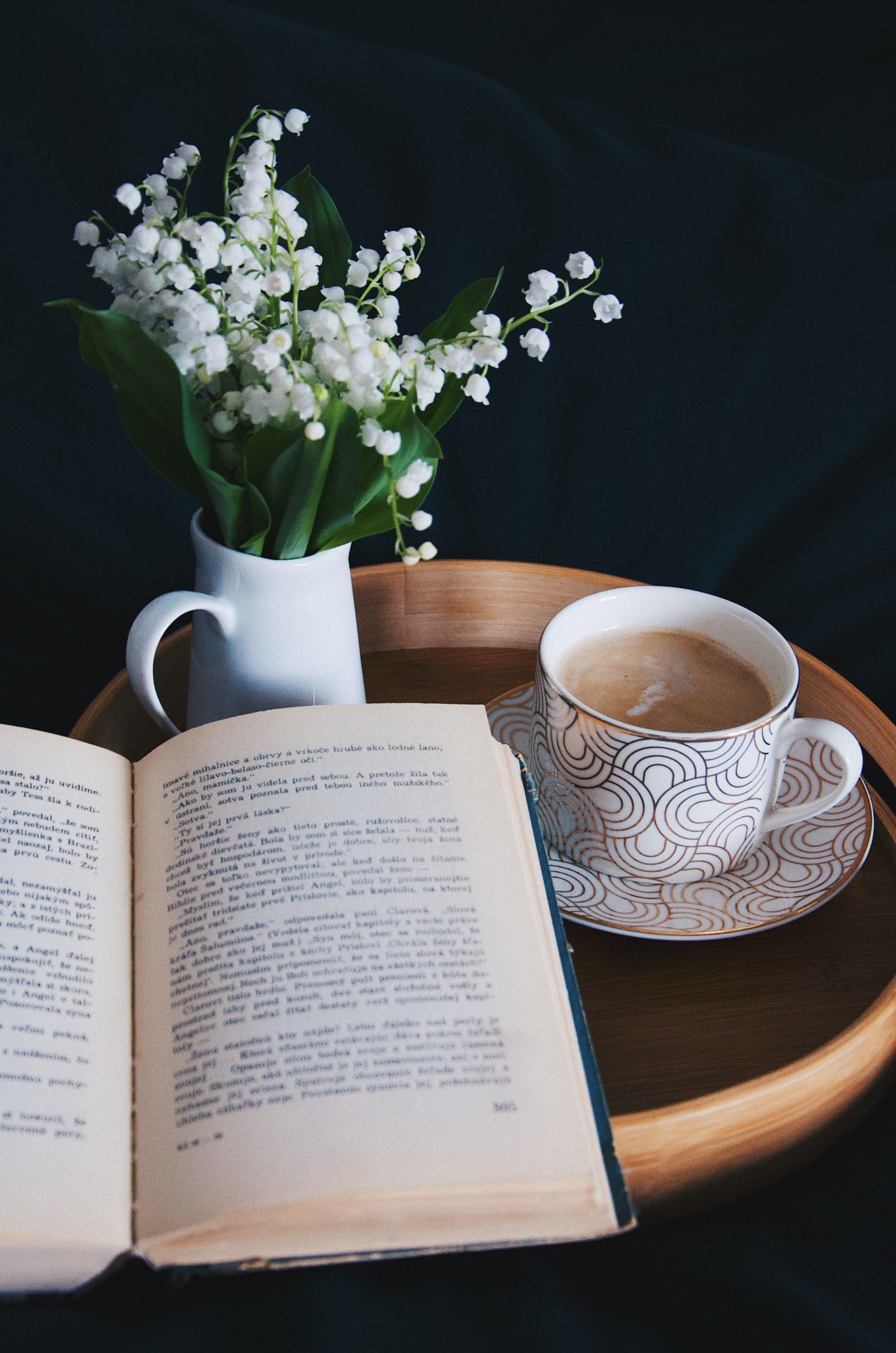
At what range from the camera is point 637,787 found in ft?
1.91

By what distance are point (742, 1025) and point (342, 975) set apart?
226 mm

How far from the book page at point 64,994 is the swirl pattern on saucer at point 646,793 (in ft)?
0.75

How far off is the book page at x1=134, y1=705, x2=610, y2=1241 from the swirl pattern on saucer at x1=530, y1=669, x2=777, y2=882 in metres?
0.04

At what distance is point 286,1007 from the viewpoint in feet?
1.54

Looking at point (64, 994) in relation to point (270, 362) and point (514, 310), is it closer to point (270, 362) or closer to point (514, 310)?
point (270, 362)

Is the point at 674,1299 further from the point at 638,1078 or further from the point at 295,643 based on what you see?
the point at 295,643

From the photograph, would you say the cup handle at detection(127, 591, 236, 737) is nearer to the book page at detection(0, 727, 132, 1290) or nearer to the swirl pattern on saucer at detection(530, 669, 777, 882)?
the book page at detection(0, 727, 132, 1290)

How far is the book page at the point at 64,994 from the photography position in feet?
1.40

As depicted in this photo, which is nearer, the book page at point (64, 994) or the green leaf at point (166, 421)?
the book page at point (64, 994)

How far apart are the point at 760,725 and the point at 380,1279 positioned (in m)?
0.32

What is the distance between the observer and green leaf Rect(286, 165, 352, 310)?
2.06 ft

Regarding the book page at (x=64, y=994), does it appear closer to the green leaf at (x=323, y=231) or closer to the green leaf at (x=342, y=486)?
the green leaf at (x=342, y=486)

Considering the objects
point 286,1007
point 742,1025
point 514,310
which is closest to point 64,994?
point 286,1007

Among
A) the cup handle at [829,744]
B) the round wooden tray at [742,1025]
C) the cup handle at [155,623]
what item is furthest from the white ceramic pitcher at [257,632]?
the cup handle at [829,744]
